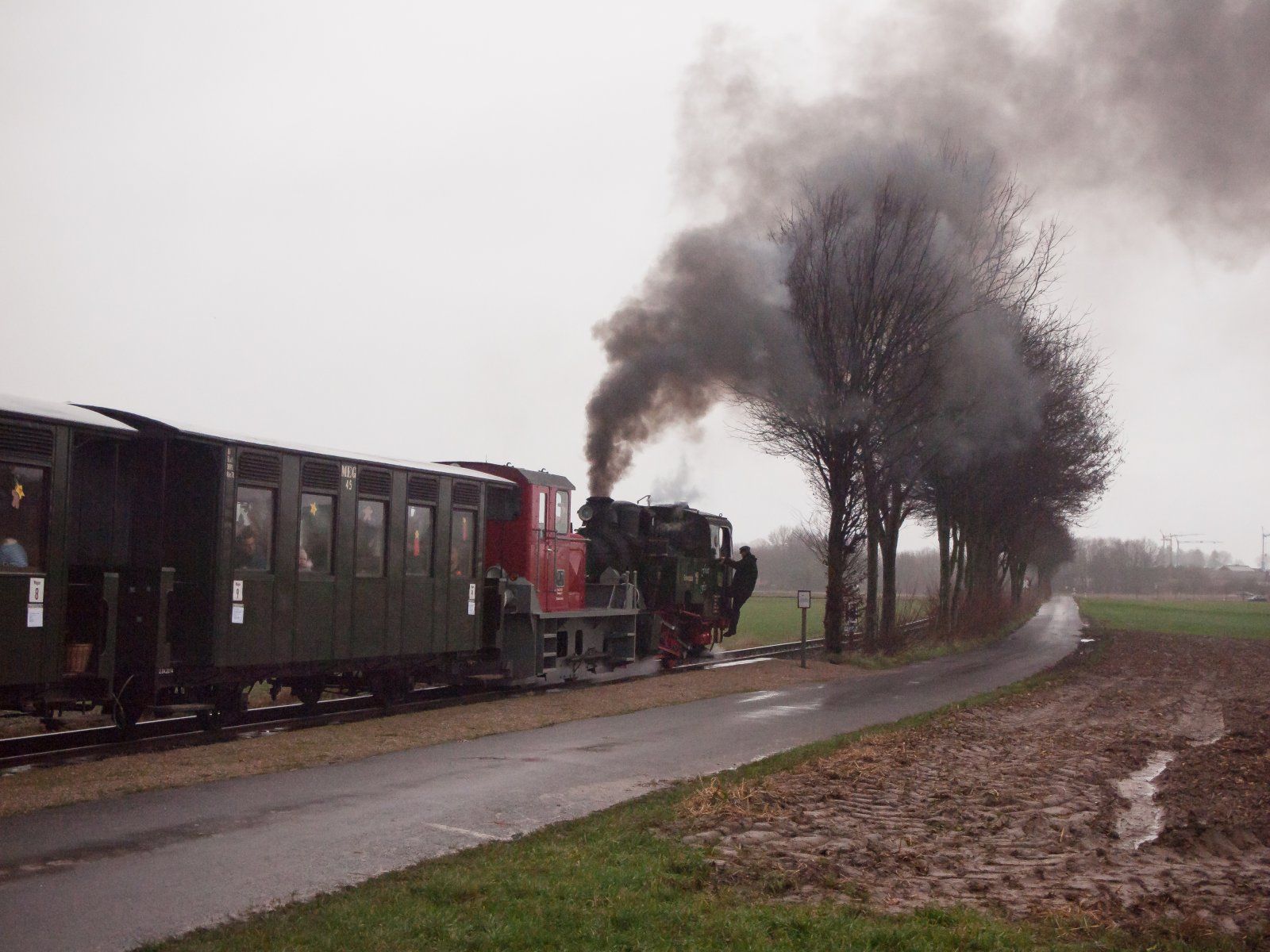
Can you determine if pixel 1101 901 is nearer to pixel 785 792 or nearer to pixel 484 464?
pixel 785 792

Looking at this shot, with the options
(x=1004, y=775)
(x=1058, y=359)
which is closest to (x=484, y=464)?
(x=1004, y=775)

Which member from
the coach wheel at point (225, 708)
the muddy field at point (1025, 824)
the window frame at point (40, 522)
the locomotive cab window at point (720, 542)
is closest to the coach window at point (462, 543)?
the coach wheel at point (225, 708)

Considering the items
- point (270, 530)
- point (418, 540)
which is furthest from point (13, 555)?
point (418, 540)

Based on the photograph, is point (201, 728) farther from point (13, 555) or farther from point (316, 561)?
point (13, 555)

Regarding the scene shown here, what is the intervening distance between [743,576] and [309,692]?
1490 centimetres

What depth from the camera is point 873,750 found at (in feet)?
40.8

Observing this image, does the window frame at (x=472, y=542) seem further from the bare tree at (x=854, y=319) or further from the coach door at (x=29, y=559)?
the bare tree at (x=854, y=319)

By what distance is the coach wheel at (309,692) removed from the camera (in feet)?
49.2

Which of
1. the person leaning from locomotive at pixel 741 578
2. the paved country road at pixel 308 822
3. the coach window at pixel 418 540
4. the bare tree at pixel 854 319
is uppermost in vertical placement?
the bare tree at pixel 854 319

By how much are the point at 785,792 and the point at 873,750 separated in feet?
9.83

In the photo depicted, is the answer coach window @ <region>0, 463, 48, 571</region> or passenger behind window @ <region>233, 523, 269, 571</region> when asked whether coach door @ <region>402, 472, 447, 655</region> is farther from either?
coach window @ <region>0, 463, 48, 571</region>

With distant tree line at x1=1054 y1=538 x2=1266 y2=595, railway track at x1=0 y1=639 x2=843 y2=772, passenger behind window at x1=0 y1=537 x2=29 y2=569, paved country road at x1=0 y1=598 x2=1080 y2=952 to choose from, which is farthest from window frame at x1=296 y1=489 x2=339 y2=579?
distant tree line at x1=1054 y1=538 x2=1266 y2=595

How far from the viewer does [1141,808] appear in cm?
1001

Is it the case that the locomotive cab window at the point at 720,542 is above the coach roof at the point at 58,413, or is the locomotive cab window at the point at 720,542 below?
below
